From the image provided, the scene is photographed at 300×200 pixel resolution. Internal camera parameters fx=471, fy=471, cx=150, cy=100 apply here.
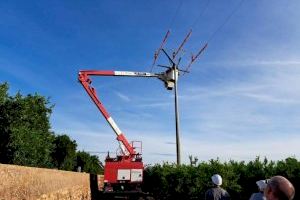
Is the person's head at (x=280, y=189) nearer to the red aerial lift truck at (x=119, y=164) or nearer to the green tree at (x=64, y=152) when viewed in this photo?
the red aerial lift truck at (x=119, y=164)

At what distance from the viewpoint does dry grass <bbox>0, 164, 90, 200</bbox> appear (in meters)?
11.7

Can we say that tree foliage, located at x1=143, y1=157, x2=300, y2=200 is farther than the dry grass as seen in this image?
Yes

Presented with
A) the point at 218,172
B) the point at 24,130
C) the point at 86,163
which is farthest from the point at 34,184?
the point at 86,163

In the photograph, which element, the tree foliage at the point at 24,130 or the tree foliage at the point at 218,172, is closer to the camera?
the tree foliage at the point at 218,172

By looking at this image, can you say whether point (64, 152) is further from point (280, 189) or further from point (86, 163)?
point (280, 189)

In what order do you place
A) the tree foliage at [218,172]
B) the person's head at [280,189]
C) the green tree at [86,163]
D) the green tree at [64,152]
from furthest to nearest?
the green tree at [86,163]
the green tree at [64,152]
the tree foliage at [218,172]
the person's head at [280,189]

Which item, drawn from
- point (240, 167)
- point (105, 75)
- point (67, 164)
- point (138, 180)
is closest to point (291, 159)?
point (240, 167)

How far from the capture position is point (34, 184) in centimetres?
1416

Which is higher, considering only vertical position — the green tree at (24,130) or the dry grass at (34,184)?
the green tree at (24,130)

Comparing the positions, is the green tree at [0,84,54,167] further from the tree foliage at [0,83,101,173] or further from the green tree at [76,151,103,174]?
the green tree at [76,151,103,174]

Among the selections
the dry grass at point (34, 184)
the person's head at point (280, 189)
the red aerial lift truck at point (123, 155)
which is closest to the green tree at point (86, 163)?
the red aerial lift truck at point (123, 155)

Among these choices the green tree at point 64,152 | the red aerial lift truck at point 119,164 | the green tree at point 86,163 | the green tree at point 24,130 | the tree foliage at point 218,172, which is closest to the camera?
the tree foliage at point 218,172

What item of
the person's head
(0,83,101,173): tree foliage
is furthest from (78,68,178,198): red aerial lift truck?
the person's head

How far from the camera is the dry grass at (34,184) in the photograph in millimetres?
11680
